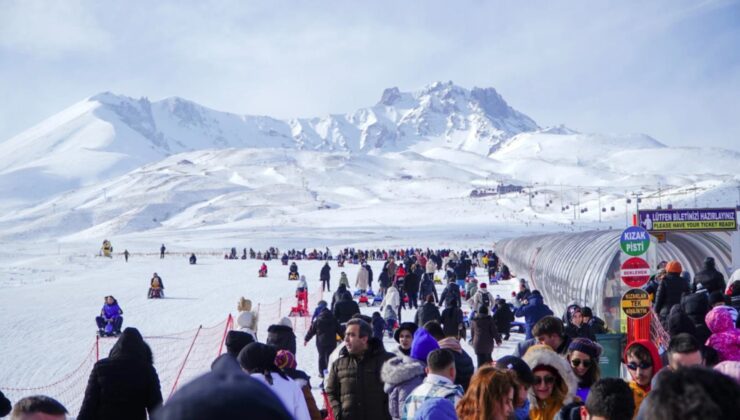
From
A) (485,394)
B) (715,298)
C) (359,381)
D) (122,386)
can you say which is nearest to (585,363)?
(485,394)

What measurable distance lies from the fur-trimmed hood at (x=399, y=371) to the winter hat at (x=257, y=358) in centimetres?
103

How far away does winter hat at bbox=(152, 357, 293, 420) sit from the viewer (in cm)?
146

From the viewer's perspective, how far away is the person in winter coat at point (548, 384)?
4461 millimetres

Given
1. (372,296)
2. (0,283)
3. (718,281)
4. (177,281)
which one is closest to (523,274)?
(372,296)

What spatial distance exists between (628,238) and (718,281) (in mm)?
1167

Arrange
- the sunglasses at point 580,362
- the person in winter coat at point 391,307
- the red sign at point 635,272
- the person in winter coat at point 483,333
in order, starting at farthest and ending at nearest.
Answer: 1. the person in winter coat at point 391,307
2. the person in winter coat at point 483,333
3. the red sign at point 635,272
4. the sunglasses at point 580,362

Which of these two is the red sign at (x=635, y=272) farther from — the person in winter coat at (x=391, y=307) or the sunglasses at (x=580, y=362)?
the person in winter coat at (x=391, y=307)

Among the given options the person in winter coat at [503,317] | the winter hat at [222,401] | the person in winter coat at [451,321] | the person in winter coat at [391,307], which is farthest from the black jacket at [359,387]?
the person in winter coat at [391,307]

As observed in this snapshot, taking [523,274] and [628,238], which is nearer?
[628,238]

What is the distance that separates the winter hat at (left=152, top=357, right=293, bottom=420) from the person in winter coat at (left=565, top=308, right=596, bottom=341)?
23.3ft

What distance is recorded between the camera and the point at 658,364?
15.2 feet

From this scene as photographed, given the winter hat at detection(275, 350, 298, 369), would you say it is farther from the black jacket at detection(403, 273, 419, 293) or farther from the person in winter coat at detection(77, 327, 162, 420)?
the black jacket at detection(403, 273, 419, 293)

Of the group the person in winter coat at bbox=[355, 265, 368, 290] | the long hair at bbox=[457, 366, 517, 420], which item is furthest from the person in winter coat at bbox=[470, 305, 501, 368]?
the person in winter coat at bbox=[355, 265, 368, 290]

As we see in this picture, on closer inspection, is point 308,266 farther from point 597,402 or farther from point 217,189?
point 217,189
